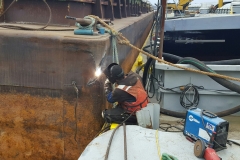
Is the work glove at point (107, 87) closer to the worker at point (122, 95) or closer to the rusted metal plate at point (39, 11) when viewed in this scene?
the worker at point (122, 95)

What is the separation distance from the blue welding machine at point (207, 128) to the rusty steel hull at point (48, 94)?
4.17ft

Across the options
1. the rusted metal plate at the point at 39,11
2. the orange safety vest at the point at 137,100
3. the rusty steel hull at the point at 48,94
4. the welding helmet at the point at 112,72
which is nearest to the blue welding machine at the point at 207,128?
the orange safety vest at the point at 137,100

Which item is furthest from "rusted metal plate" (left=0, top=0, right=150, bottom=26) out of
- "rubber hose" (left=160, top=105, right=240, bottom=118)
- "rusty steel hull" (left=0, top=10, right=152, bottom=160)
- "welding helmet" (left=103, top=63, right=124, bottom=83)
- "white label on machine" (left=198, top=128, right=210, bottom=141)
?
"white label on machine" (left=198, top=128, right=210, bottom=141)

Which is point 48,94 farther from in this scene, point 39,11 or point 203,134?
point 203,134

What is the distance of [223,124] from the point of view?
122 inches

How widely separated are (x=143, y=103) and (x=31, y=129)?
160cm

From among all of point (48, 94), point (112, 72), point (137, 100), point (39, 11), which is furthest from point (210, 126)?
point (39, 11)

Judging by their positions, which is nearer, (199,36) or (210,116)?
(210,116)

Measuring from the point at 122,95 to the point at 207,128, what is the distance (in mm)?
1244

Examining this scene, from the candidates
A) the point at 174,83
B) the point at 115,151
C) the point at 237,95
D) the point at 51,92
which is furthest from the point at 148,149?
the point at 237,95

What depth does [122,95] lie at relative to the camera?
3.98m

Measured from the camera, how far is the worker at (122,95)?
3934mm

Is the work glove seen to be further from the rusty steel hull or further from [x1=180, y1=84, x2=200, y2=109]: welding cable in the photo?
[x1=180, y1=84, x2=200, y2=109]: welding cable

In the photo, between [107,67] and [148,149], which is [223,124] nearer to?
[148,149]
